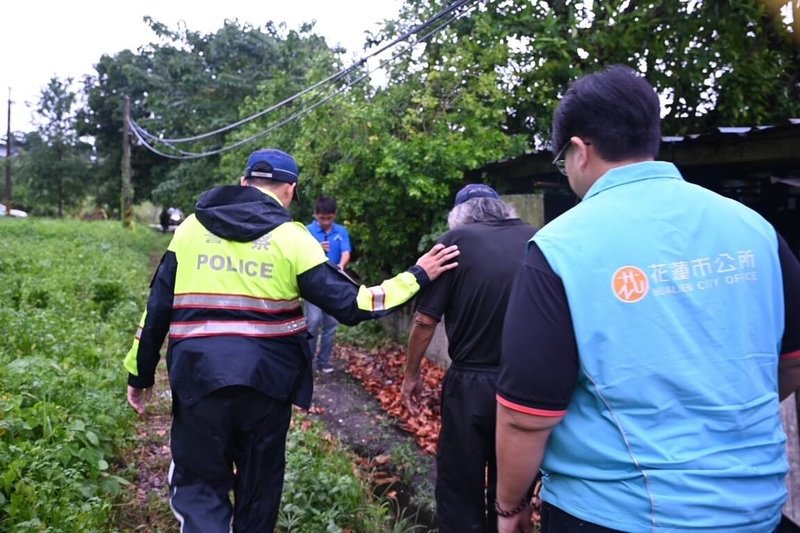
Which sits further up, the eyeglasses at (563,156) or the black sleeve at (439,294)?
the eyeglasses at (563,156)

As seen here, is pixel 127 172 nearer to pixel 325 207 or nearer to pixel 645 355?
pixel 325 207

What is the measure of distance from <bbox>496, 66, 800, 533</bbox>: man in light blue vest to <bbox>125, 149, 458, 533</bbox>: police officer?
4.89ft

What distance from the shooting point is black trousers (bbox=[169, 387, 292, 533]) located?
284 cm

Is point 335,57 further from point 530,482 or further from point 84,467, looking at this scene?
point 530,482

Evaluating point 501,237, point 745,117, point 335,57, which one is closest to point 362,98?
point 335,57

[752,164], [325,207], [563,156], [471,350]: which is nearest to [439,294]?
[471,350]

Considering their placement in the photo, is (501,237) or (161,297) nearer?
(161,297)

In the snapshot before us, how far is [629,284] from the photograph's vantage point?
4.86 feet

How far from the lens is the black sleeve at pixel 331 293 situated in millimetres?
2922

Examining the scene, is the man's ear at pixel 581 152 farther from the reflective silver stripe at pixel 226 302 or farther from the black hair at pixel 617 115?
the reflective silver stripe at pixel 226 302

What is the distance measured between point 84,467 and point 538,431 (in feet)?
10.7

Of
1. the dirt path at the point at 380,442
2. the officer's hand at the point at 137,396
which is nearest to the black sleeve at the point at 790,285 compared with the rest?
the officer's hand at the point at 137,396

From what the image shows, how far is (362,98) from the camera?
9508 mm

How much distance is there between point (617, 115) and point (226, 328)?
188cm
